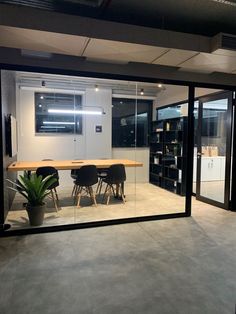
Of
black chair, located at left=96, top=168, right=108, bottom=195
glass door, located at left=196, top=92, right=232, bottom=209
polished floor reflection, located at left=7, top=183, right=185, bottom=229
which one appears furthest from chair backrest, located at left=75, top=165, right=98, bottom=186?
glass door, located at left=196, top=92, right=232, bottom=209

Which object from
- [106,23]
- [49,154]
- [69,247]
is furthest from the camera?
[49,154]

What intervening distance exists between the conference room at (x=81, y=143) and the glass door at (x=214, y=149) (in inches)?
27.7

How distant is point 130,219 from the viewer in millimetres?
4059

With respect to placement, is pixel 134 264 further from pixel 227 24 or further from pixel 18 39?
pixel 227 24

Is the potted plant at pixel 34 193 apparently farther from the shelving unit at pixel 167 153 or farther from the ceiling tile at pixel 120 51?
the shelving unit at pixel 167 153

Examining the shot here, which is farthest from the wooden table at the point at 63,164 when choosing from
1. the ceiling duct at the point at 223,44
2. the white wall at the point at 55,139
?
the ceiling duct at the point at 223,44

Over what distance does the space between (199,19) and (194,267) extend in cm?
301

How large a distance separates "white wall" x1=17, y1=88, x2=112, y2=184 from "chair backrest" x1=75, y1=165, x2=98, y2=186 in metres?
0.24

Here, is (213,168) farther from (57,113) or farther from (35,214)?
(35,214)

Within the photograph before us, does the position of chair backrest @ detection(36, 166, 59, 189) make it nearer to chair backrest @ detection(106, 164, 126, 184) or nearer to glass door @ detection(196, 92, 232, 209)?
chair backrest @ detection(106, 164, 126, 184)

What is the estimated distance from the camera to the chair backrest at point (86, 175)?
4344 millimetres

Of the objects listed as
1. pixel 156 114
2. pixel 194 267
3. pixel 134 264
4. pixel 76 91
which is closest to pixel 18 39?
pixel 76 91

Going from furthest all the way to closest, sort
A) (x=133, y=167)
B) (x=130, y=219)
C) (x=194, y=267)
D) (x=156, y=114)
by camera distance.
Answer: (x=156, y=114)
(x=133, y=167)
(x=130, y=219)
(x=194, y=267)

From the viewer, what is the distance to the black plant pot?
3680 millimetres
